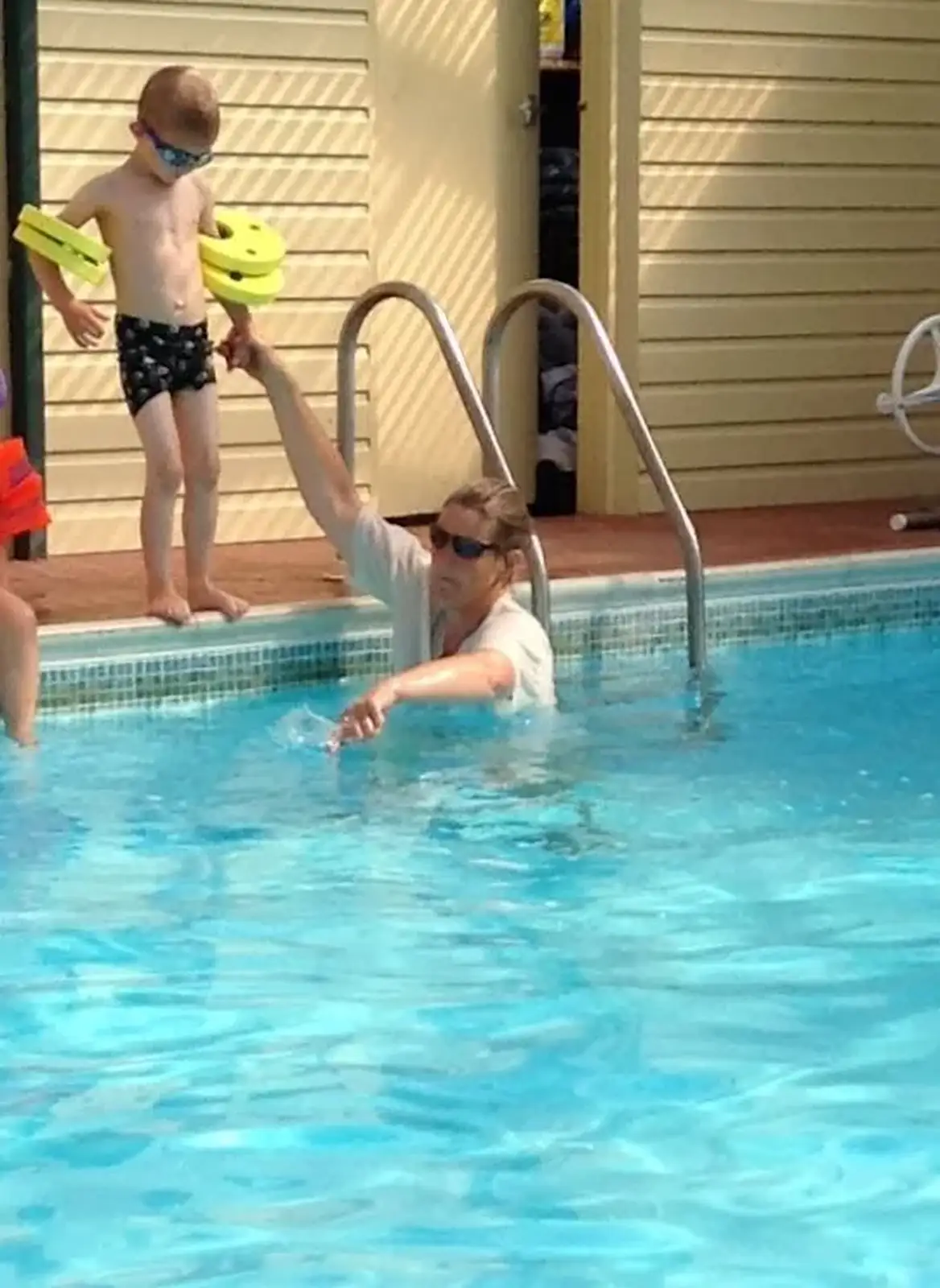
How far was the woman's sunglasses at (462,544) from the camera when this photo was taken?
555cm

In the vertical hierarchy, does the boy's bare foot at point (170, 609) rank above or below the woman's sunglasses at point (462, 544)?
below

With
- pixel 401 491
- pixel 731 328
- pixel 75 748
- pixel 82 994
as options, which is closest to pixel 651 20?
pixel 731 328

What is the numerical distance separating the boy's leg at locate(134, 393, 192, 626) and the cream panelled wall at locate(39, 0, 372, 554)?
1521 mm

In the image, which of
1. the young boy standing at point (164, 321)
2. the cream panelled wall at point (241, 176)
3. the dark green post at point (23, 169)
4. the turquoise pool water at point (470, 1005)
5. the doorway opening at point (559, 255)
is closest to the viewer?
the turquoise pool water at point (470, 1005)

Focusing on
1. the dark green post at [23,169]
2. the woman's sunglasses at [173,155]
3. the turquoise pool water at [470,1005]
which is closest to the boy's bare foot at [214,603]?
the turquoise pool water at [470,1005]

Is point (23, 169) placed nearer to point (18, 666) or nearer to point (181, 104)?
point (181, 104)

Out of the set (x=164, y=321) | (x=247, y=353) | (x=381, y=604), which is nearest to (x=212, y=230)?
(x=164, y=321)

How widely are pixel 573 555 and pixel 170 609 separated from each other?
6.30 ft

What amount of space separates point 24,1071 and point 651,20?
604 centimetres

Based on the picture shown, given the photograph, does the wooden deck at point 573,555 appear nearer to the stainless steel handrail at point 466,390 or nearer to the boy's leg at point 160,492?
the boy's leg at point 160,492

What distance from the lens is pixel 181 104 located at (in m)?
5.95

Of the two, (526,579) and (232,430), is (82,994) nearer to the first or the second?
(526,579)

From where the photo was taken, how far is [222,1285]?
118 inches

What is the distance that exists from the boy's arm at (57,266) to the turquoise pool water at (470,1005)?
3.43ft
